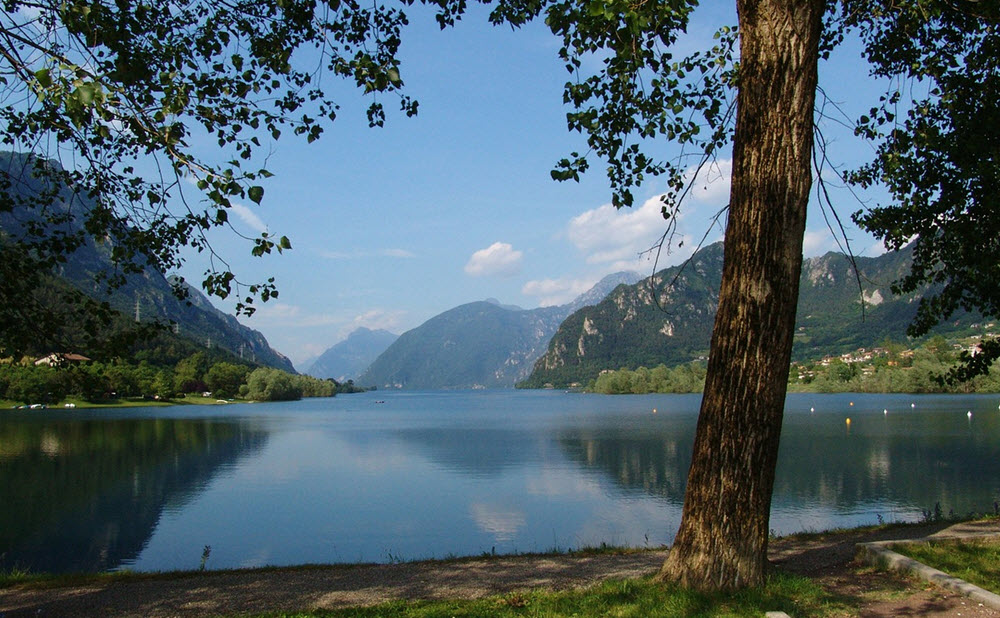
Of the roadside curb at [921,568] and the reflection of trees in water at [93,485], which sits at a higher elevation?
the roadside curb at [921,568]

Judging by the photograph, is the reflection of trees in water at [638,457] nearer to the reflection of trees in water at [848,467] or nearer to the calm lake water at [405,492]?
the reflection of trees in water at [848,467]

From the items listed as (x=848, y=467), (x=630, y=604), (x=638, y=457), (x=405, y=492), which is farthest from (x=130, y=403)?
(x=630, y=604)

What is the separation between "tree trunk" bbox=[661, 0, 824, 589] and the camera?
628cm

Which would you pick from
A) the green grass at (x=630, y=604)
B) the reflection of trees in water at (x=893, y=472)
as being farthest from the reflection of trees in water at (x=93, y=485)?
the reflection of trees in water at (x=893, y=472)

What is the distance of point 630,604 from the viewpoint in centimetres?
621

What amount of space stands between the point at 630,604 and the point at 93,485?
101 ft

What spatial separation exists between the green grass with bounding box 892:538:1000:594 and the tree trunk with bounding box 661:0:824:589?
249 cm

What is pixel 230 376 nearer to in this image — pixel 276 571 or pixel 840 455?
pixel 840 455

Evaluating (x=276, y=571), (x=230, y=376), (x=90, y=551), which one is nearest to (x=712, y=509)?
(x=276, y=571)

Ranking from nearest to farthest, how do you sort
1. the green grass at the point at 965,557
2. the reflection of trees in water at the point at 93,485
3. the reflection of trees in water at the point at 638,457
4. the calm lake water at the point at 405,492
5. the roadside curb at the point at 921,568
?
the roadside curb at the point at 921,568 → the green grass at the point at 965,557 → the reflection of trees in water at the point at 93,485 → the calm lake water at the point at 405,492 → the reflection of trees in water at the point at 638,457

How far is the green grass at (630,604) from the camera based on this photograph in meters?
5.91

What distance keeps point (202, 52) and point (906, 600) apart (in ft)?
32.9

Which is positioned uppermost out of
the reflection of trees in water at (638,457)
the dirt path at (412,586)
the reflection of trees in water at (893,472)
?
the dirt path at (412,586)

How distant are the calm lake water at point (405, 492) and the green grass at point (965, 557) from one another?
385 inches
